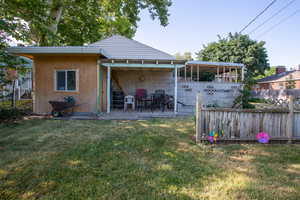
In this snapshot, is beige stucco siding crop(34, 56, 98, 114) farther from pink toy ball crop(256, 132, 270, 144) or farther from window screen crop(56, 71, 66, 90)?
pink toy ball crop(256, 132, 270, 144)

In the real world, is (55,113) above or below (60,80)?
below

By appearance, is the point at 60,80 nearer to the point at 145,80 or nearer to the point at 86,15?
the point at 145,80

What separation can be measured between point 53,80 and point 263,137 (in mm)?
8294

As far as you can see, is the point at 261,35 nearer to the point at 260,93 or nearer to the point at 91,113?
the point at 260,93

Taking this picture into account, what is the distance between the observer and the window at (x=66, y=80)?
7.38 metres

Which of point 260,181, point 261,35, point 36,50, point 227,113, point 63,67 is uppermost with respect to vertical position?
point 261,35

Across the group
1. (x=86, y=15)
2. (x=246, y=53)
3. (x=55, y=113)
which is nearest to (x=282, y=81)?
(x=246, y=53)

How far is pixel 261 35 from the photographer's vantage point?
16531mm

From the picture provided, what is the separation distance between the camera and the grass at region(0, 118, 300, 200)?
1.95m

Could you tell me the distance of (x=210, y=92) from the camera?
9906 millimetres

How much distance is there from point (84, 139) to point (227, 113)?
3571 mm

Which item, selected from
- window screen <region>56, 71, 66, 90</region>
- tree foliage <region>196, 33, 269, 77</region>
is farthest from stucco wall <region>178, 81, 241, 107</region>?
tree foliage <region>196, 33, 269, 77</region>

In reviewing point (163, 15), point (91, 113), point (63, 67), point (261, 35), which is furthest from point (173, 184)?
point (261, 35)

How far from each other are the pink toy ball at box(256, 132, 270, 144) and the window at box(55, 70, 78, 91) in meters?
7.15
